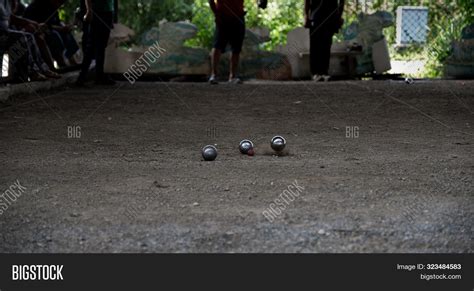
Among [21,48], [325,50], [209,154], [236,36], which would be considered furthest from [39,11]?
[209,154]

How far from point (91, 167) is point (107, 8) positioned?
5925 millimetres

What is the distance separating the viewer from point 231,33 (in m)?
12.5

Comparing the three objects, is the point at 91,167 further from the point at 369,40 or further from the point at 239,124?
the point at 369,40

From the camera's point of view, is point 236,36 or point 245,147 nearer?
point 245,147

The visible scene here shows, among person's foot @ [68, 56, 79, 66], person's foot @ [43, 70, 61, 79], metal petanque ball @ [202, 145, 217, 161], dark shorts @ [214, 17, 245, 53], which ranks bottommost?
person's foot @ [68, 56, 79, 66]

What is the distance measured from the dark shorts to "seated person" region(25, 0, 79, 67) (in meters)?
2.08

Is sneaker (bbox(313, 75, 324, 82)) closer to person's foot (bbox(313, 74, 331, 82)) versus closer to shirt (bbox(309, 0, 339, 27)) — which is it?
person's foot (bbox(313, 74, 331, 82))

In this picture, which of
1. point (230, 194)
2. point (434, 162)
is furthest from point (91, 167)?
point (434, 162)

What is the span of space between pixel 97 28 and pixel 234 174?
6471 mm

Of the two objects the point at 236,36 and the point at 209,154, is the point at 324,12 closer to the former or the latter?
the point at 236,36

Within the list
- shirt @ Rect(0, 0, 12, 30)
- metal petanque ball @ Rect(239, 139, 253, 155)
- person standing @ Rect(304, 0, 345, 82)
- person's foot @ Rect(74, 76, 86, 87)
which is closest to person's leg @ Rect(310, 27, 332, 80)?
person standing @ Rect(304, 0, 345, 82)

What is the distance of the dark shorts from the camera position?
40.6 ft

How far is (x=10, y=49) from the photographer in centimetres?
1012

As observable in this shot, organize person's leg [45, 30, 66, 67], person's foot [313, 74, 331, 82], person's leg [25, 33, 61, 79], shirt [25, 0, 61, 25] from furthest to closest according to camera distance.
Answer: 1. person's foot [313, 74, 331, 82]
2. person's leg [45, 30, 66, 67]
3. shirt [25, 0, 61, 25]
4. person's leg [25, 33, 61, 79]
